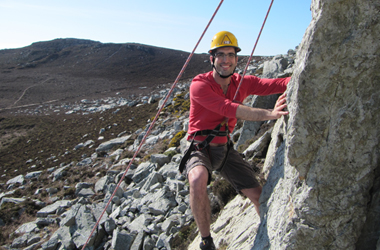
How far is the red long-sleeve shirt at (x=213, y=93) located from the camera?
3.58 m

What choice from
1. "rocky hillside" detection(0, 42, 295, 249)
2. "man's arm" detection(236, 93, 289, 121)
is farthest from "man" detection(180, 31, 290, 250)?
"rocky hillside" detection(0, 42, 295, 249)

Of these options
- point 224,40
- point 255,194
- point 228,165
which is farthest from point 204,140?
point 224,40

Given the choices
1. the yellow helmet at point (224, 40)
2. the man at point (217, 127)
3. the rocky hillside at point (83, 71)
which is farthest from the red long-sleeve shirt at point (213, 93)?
the rocky hillside at point (83, 71)

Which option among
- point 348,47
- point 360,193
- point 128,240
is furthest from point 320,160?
point 128,240

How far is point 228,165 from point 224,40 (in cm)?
208

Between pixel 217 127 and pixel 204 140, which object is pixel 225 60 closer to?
pixel 217 127

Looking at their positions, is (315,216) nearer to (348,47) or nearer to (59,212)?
(348,47)

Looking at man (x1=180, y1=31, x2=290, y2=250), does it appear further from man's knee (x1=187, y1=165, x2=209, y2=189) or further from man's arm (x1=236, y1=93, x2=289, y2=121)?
man's arm (x1=236, y1=93, x2=289, y2=121)

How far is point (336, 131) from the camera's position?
7.73ft

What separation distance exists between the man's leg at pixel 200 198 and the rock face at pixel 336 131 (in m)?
1.20

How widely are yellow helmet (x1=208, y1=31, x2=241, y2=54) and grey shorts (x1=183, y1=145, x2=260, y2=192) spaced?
1679 millimetres

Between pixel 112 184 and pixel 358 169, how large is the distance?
12746 mm

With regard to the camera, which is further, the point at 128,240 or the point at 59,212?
the point at 59,212

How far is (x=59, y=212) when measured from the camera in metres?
12.1
